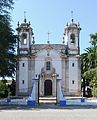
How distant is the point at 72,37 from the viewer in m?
53.3

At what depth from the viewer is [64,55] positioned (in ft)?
169

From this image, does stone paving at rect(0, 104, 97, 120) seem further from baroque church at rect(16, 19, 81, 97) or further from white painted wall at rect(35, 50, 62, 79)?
white painted wall at rect(35, 50, 62, 79)

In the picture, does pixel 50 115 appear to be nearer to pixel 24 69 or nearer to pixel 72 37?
pixel 24 69

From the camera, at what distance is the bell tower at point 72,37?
52422 millimetres

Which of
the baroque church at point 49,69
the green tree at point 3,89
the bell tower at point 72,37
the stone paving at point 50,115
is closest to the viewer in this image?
the stone paving at point 50,115

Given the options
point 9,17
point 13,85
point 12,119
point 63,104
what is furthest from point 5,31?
point 13,85

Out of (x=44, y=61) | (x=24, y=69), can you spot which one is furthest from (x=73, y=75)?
(x=24, y=69)

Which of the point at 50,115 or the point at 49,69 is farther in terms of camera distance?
the point at 49,69

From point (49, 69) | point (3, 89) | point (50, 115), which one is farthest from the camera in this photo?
point (49, 69)

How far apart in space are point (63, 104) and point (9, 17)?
981cm

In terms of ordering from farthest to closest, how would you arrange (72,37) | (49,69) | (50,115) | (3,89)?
Result: 1. (72,37)
2. (49,69)
3. (3,89)
4. (50,115)

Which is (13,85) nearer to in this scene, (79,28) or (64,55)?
(64,55)

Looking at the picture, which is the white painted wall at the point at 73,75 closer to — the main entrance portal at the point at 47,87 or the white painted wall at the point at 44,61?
the white painted wall at the point at 44,61

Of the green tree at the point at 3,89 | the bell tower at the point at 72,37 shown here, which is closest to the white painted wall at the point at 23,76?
the green tree at the point at 3,89
